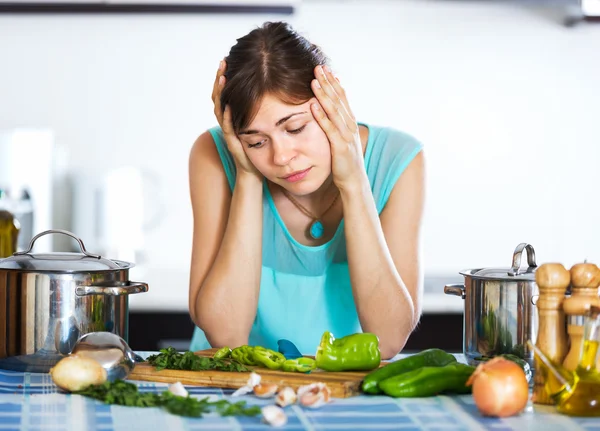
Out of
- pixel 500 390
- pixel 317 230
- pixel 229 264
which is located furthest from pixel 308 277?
pixel 500 390

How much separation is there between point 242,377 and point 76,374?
0.24 meters

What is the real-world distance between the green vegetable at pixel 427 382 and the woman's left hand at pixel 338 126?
1.79 feet

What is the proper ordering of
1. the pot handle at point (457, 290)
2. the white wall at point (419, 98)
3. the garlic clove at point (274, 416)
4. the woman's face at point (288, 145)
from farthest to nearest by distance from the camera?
the white wall at point (419, 98), the woman's face at point (288, 145), the pot handle at point (457, 290), the garlic clove at point (274, 416)

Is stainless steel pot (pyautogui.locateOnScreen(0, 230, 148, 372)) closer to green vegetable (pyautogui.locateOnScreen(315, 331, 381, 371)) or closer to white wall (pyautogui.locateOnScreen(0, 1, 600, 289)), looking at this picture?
green vegetable (pyautogui.locateOnScreen(315, 331, 381, 371))

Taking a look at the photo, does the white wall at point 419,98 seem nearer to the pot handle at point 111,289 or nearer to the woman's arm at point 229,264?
the woman's arm at point 229,264

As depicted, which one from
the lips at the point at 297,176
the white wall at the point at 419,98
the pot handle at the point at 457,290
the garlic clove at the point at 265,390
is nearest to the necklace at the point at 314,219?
the lips at the point at 297,176

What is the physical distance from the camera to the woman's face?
1.53m

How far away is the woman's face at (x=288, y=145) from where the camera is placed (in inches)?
60.1

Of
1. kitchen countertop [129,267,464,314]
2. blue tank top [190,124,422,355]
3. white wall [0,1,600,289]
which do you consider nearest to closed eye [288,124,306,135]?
blue tank top [190,124,422,355]

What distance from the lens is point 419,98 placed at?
10.8 feet

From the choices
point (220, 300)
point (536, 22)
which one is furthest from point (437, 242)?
point (220, 300)

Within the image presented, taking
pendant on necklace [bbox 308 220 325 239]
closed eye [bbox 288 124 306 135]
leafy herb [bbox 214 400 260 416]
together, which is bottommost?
leafy herb [bbox 214 400 260 416]

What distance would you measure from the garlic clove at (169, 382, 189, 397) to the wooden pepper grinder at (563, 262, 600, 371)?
513 millimetres

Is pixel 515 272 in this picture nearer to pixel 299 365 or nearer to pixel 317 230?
A: pixel 299 365
